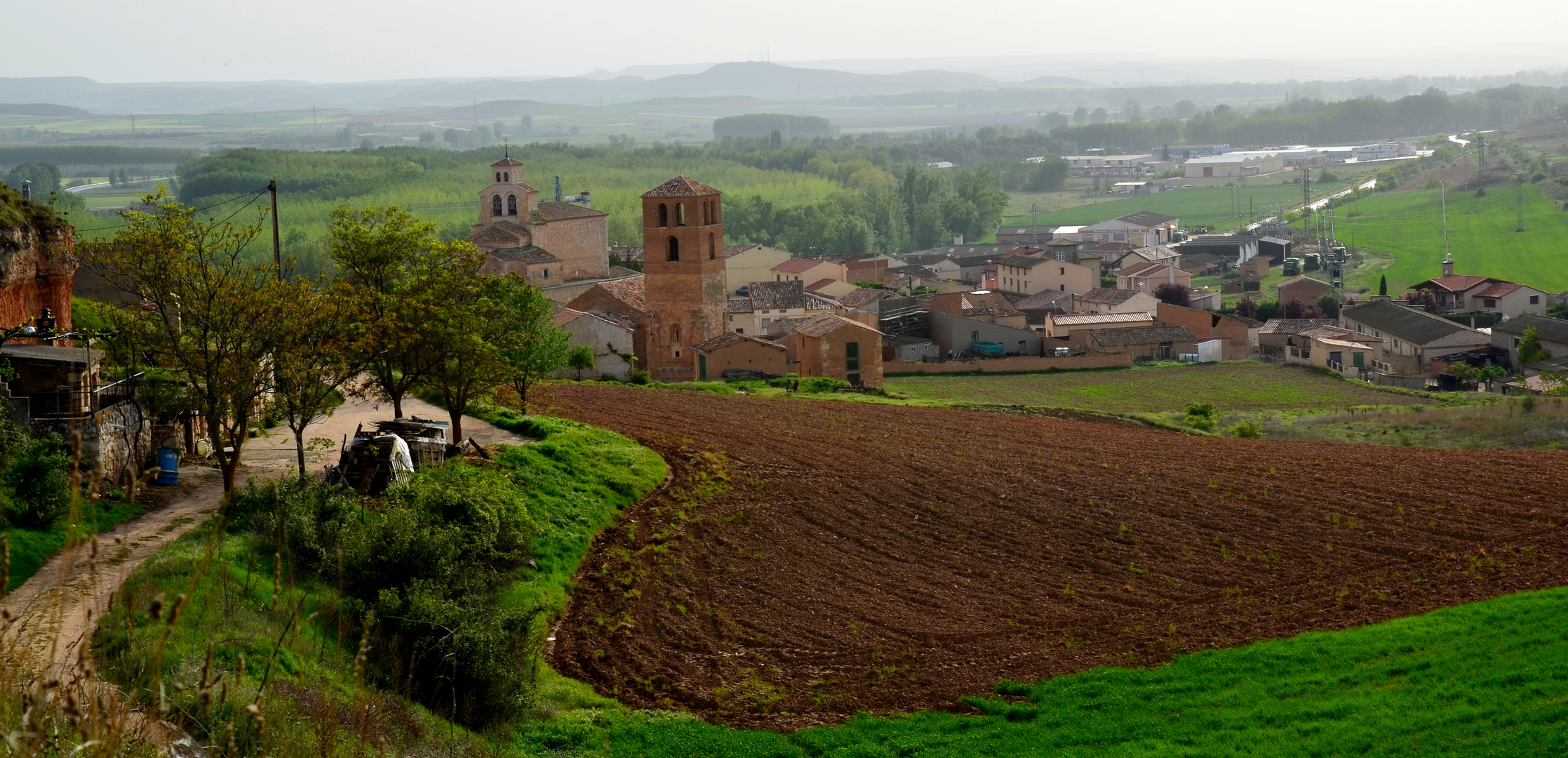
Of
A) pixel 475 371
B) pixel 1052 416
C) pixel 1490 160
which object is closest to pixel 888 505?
pixel 475 371

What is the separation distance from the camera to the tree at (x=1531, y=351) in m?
41.3

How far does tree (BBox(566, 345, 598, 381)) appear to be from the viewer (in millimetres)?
34862

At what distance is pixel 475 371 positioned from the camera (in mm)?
18031

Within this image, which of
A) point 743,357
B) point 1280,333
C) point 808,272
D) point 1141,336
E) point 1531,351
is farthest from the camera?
point 808,272

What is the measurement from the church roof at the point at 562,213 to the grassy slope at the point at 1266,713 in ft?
137

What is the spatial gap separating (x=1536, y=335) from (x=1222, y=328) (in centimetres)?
959

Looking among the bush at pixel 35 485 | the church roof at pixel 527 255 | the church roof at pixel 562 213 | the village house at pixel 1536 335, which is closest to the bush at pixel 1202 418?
the village house at pixel 1536 335

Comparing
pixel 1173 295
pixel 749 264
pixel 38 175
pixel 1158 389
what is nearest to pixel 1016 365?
pixel 1158 389

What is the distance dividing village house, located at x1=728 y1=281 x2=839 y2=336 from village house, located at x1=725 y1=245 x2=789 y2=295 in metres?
10.6

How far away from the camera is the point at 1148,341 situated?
46.2 meters

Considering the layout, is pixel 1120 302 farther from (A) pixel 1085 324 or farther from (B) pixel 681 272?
(B) pixel 681 272

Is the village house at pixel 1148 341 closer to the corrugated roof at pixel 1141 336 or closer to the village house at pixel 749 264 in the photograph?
the corrugated roof at pixel 1141 336

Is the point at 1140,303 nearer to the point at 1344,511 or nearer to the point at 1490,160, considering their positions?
the point at 1344,511

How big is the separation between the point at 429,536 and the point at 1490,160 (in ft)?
394
